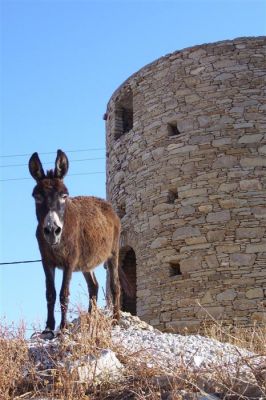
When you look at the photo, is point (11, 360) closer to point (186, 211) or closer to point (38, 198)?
point (38, 198)

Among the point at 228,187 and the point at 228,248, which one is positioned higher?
the point at 228,187

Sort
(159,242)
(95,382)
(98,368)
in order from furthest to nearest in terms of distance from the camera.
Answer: (159,242) < (98,368) < (95,382)

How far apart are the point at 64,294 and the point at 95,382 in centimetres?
154

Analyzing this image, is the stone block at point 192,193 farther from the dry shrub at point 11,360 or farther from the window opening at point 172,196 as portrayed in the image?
the dry shrub at point 11,360

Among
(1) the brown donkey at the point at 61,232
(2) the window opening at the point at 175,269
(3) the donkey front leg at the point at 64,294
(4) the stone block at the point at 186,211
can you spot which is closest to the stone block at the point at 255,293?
(2) the window opening at the point at 175,269

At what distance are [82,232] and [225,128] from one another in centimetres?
564

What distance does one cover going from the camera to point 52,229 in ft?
19.7

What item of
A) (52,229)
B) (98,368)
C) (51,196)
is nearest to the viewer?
(98,368)

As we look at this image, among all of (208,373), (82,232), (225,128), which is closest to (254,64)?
(225,128)

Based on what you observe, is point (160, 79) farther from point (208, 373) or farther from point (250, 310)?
point (208, 373)

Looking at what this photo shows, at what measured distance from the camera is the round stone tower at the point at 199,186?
10.9 meters

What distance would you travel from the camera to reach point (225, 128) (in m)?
11.7

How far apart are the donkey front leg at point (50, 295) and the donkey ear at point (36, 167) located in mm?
1014

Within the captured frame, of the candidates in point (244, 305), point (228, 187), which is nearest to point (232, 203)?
point (228, 187)
